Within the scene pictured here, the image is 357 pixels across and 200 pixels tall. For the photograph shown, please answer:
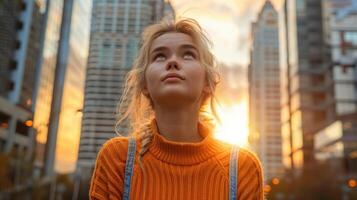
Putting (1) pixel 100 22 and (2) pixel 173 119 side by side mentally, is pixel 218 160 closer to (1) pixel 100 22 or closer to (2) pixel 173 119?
(2) pixel 173 119

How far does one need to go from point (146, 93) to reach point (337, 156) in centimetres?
5173

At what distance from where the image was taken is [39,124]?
22.6ft

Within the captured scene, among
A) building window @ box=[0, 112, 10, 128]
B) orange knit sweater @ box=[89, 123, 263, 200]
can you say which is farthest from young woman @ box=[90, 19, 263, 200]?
building window @ box=[0, 112, 10, 128]

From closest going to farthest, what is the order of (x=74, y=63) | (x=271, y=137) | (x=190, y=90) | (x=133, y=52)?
(x=190, y=90)
(x=133, y=52)
(x=74, y=63)
(x=271, y=137)

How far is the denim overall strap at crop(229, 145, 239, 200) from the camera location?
1427 millimetres

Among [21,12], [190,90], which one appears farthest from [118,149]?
[21,12]

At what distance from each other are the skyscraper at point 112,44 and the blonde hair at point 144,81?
1.98 m

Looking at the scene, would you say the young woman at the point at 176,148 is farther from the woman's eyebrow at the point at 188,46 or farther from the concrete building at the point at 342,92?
the concrete building at the point at 342,92

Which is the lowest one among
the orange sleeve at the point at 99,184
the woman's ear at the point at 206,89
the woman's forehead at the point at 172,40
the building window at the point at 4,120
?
the orange sleeve at the point at 99,184

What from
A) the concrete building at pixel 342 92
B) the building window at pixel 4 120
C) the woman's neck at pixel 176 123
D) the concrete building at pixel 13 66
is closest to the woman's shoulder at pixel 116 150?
the woman's neck at pixel 176 123

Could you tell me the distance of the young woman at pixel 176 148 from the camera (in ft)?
4.68

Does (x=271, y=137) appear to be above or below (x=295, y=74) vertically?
below

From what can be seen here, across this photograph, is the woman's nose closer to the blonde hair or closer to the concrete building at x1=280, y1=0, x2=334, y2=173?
the blonde hair

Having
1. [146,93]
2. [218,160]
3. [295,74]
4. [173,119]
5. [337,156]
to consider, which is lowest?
[218,160]
